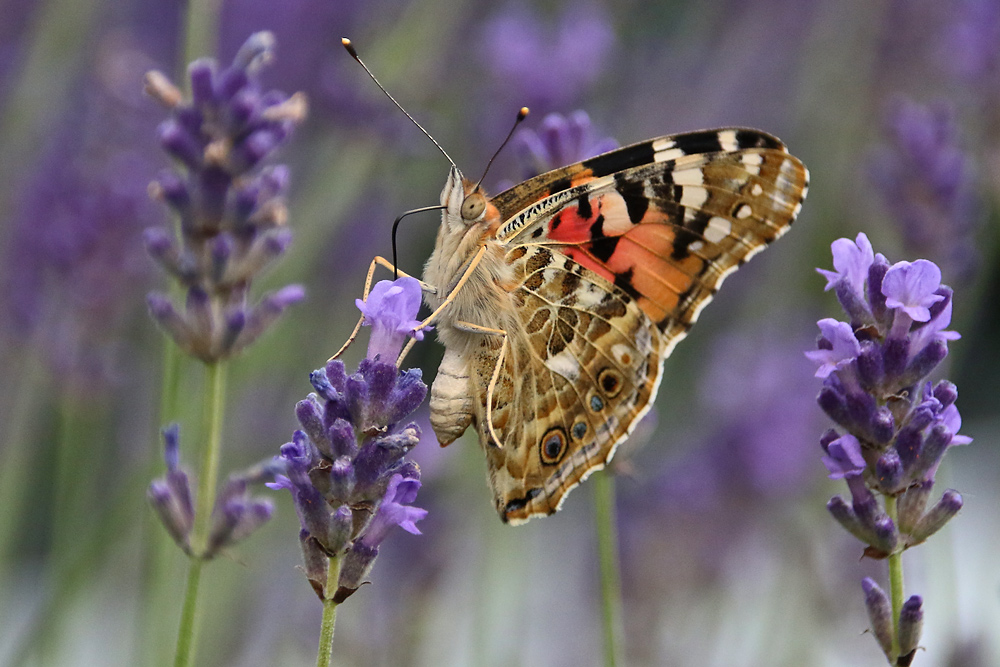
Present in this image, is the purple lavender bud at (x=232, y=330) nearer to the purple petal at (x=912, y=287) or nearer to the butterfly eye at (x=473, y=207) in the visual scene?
the butterfly eye at (x=473, y=207)

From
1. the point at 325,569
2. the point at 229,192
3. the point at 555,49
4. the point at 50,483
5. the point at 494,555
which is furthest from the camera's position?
the point at 50,483

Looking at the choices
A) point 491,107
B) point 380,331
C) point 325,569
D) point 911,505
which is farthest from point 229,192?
point 491,107

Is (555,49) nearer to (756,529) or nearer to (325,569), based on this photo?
(756,529)

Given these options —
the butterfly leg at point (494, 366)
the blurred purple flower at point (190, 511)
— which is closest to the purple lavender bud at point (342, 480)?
the blurred purple flower at point (190, 511)

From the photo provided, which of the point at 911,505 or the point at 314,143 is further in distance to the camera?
the point at 314,143

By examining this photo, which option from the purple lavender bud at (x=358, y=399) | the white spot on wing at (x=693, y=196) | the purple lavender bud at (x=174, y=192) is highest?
the white spot on wing at (x=693, y=196)

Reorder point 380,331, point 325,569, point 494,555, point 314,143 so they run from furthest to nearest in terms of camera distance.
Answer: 1. point 314,143
2. point 494,555
3. point 380,331
4. point 325,569

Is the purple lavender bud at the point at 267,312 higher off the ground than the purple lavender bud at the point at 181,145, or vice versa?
the purple lavender bud at the point at 181,145

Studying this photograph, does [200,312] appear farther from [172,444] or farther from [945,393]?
[945,393]
